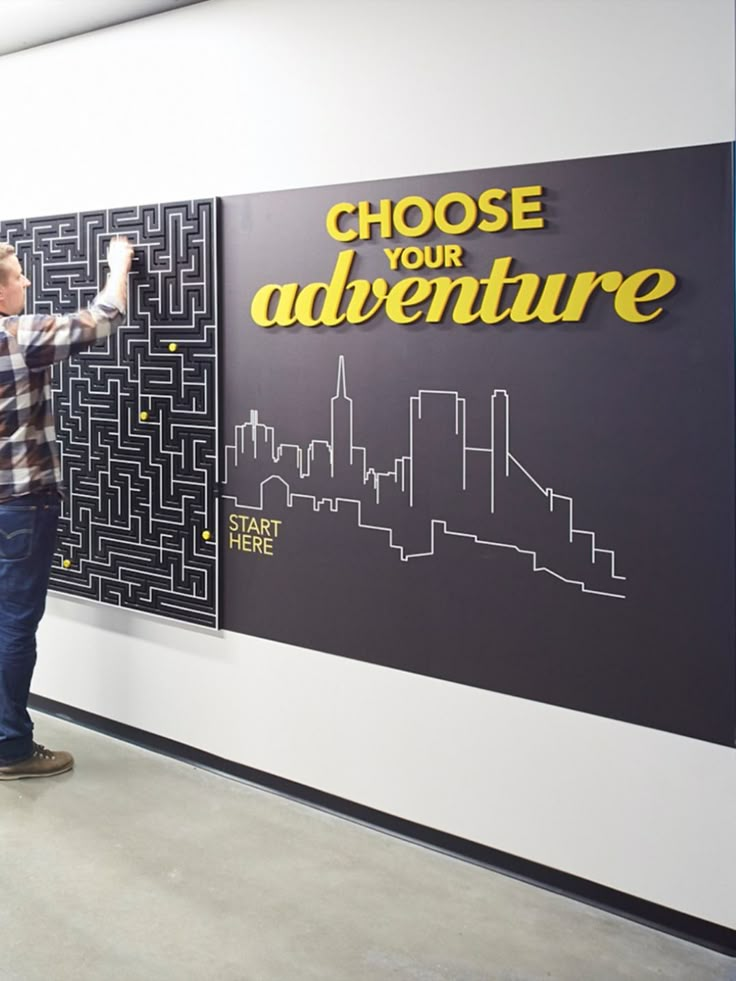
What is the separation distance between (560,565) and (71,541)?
2028 millimetres

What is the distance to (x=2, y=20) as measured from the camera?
12.0 ft

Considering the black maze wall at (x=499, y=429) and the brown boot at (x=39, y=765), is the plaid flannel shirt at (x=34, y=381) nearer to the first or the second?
the black maze wall at (x=499, y=429)

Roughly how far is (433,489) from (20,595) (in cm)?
147

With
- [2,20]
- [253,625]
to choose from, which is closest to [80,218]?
[2,20]

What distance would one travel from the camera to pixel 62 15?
360 cm

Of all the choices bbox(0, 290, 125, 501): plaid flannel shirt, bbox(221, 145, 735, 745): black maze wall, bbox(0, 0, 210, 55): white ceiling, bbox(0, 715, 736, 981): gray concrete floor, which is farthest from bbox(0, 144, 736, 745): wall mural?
bbox(0, 0, 210, 55): white ceiling

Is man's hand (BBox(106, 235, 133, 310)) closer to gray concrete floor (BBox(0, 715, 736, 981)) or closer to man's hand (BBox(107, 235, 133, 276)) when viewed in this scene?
man's hand (BBox(107, 235, 133, 276))

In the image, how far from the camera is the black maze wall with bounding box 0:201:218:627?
348cm

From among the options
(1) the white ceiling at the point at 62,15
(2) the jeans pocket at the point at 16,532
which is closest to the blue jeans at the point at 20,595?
(2) the jeans pocket at the point at 16,532

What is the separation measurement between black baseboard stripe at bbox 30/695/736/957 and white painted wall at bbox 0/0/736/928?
3cm

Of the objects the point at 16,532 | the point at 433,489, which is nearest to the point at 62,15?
the point at 16,532

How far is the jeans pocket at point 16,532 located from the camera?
3438 mm

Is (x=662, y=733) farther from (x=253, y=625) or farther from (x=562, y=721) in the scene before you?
(x=253, y=625)

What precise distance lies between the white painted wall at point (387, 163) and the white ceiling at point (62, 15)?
0.18ft
